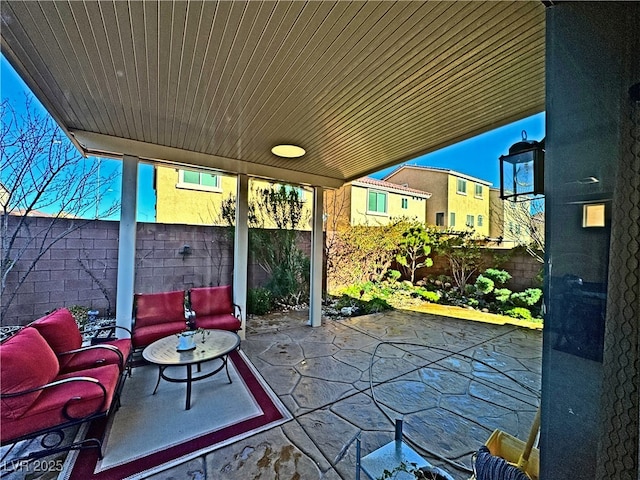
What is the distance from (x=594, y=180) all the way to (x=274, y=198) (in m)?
5.51

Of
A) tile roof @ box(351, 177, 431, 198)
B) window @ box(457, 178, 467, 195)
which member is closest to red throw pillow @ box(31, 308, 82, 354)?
tile roof @ box(351, 177, 431, 198)

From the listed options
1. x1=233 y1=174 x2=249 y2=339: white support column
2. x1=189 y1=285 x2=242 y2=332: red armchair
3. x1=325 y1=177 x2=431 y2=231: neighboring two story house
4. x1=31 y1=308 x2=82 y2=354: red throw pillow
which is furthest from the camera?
x1=325 y1=177 x2=431 y2=231: neighboring two story house

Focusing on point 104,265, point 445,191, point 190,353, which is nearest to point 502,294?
point 445,191

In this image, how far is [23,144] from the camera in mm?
3344

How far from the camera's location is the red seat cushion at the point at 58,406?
1.76 m

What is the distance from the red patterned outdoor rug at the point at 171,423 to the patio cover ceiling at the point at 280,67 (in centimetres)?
291

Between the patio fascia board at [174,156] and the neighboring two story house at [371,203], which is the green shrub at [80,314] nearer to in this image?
the patio fascia board at [174,156]

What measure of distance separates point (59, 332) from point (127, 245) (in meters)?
1.44

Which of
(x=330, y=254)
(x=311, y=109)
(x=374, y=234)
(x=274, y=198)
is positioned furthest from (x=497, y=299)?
(x=311, y=109)

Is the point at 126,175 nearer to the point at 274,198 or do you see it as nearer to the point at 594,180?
the point at 274,198

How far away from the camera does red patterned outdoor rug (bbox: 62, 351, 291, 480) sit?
197 cm

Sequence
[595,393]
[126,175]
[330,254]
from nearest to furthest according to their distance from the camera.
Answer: [595,393]
[126,175]
[330,254]

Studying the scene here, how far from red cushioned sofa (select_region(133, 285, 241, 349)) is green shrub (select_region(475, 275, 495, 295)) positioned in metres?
5.96

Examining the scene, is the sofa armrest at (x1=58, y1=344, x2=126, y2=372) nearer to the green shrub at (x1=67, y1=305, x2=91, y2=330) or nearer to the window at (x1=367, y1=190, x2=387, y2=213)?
the green shrub at (x1=67, y1=305, x2=91, y2=330)
